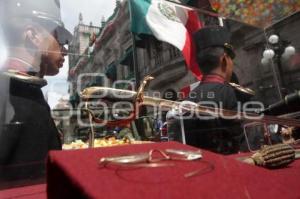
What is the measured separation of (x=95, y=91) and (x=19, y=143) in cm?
49

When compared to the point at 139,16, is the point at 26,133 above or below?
below

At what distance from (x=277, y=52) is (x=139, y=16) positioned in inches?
149

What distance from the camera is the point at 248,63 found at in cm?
811

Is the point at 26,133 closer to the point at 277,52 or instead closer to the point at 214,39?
the point at 214,39

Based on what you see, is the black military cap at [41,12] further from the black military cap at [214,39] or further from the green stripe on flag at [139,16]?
the green stripe on flag at [139,16]

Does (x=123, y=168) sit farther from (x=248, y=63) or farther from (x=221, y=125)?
(x=248, y=63)

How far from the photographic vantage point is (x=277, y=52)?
6.52m

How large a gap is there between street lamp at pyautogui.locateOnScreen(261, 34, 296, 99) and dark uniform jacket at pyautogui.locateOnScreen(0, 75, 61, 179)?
5.86 m

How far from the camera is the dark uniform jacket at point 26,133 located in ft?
3.88

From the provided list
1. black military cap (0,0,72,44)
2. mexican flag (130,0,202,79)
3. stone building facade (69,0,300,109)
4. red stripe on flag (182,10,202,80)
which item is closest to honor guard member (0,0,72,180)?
black military cap (0,0,72,44)

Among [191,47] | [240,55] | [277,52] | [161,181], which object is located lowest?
[161,181]

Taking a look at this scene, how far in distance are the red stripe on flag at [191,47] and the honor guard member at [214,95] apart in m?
1.54

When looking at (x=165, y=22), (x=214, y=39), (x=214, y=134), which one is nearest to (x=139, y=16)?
(x=165, y=22)

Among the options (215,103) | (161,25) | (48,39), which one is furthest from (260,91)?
(48,39)
